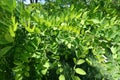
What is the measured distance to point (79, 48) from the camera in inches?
37.7

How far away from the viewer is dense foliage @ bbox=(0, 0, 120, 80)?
875mm

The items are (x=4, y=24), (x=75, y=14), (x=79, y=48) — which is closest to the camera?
(x=4, y=24)

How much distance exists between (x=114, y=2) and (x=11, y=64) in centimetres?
146

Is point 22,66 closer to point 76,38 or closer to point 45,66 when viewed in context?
point 45,66

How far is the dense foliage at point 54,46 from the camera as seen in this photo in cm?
88

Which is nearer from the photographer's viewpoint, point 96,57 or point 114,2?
point 96,57

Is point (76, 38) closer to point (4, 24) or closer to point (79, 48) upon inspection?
Result: point (79, 48)

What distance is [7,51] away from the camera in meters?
0.86

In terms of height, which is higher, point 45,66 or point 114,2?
point 114,2

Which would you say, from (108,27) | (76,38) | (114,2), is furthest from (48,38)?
(114,2)

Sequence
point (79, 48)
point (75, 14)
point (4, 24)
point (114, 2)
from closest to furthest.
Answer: point (4, 24), point (79, 48), point (75, 14), point (114, 2)

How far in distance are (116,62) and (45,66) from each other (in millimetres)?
332

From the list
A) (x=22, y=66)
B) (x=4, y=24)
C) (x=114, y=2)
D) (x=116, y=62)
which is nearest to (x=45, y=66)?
(x=22, y=66)

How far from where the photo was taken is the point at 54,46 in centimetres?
93
